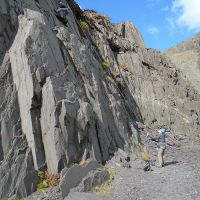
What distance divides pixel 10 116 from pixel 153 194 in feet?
24.7

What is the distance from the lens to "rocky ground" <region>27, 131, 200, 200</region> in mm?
19688

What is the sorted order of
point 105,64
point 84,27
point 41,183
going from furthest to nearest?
point 105,64 → point 84,27 → point 41,183

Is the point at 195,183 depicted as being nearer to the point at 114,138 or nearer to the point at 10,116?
the point at 114,138

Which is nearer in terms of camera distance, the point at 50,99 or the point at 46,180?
the point at 46,180

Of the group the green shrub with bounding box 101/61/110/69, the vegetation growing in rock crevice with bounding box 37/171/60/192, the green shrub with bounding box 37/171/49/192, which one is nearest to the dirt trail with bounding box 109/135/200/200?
the vegetation growing in rock crevice with bounding box 37/171/60/192

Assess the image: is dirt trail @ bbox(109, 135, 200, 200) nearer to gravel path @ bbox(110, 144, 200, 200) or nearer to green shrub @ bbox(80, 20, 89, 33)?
gravel path @ bbox(110, 144, 200, 200)

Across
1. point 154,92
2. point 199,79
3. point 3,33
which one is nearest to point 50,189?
point 3,33

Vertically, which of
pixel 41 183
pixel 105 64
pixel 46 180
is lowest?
pixel 41 183

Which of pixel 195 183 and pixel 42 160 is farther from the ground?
pixel 42 160

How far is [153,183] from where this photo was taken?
21.9 meters

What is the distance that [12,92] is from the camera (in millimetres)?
21438

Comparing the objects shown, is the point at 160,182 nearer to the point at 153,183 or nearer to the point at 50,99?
the point at 153,183

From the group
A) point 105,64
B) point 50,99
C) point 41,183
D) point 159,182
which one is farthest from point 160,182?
point 105,64

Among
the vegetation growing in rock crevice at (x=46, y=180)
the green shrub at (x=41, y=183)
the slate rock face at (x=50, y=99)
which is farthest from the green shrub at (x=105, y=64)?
the green shrub at (x=41, y=183)
